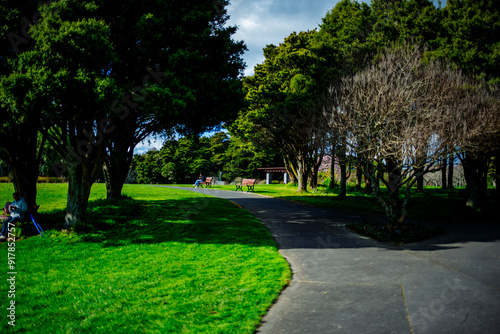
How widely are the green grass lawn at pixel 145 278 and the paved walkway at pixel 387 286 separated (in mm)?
526

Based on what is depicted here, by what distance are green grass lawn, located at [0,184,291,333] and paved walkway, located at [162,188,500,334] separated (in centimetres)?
53

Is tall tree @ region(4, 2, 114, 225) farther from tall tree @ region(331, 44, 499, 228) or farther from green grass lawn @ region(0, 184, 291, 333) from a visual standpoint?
tall tree @ region(331, 44, 499, 228)

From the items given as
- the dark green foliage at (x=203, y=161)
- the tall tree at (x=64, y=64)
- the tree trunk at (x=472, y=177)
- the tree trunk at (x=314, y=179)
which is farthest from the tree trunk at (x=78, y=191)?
the dark green foliage at (x=203, y=161)

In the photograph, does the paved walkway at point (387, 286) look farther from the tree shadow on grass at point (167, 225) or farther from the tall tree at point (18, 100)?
the tall tree at point (18, 100)

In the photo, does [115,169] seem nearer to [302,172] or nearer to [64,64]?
[64,64]

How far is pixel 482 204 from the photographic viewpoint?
17672 mm

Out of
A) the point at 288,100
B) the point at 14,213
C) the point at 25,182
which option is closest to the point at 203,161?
the point at 288,100

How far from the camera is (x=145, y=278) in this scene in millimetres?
6176

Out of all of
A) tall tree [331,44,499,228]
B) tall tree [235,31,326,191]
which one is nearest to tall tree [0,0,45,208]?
tall tree [331,44,499,228]

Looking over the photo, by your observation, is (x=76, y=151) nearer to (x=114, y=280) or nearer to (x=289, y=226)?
(x=114, y=280)

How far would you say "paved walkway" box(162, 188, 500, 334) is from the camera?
13.5ft

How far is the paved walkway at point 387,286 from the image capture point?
4.11m

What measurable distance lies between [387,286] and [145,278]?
476cm

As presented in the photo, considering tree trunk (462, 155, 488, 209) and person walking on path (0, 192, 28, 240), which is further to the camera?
tree trunk (462, 155, 488, 209)
